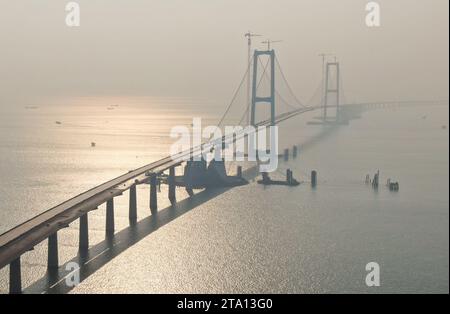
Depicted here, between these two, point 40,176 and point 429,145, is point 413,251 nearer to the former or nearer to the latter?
point 40,176

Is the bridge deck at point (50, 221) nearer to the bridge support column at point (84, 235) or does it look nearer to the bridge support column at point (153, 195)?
the bridge support column at point (84, 235)

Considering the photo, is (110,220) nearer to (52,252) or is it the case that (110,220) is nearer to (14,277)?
(52,252)

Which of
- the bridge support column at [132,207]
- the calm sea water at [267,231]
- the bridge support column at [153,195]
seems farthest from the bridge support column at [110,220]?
the bridge support column at [153,195]

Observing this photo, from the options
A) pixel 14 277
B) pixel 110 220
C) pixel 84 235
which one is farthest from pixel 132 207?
pixel 14 277
